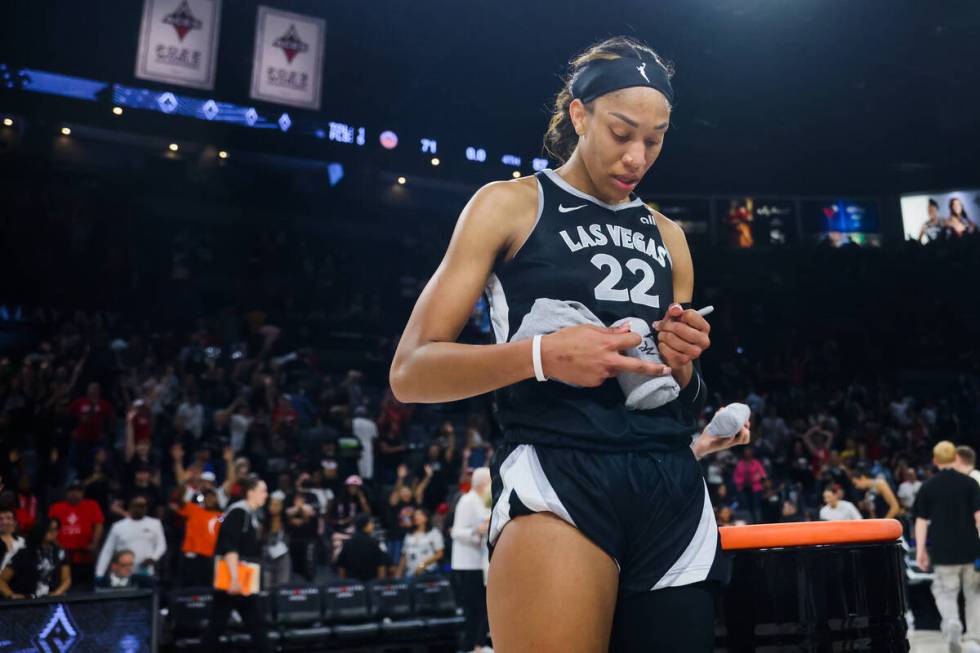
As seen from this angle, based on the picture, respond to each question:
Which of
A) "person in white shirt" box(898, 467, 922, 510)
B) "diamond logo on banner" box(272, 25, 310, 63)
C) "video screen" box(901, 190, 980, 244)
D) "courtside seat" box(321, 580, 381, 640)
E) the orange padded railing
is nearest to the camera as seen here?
the orange padded railing

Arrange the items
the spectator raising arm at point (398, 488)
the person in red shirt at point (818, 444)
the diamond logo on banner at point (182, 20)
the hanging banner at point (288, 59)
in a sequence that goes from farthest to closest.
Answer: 1. the hanging banner at point (288, 59)
2. the diamond logo on banner at point (182, 20)
3. the person in red shirt at point (818, 444)
4. the spectator raising arm at point (398, 488)

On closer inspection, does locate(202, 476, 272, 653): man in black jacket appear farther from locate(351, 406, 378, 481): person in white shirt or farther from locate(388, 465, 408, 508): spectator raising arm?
locate(351, 406, 378, 481): person in white shirt

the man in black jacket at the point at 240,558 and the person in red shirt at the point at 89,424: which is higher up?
the person in red shirt at the point at 89,424

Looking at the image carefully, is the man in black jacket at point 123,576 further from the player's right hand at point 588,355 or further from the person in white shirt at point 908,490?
the person in white shirt at point 908,490

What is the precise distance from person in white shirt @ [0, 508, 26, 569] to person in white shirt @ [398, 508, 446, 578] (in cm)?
395

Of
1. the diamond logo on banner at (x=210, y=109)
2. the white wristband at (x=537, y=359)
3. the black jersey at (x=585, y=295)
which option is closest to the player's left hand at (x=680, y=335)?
the black jersey at (x=585, y=295)

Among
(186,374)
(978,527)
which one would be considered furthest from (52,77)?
(978,527)

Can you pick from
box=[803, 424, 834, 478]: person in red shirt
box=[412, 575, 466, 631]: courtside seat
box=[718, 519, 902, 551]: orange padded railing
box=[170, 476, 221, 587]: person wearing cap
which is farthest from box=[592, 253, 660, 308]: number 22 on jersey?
box=[803, 424, 834, 478]: person in red shirt

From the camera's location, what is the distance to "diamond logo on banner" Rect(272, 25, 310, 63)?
16328 mm

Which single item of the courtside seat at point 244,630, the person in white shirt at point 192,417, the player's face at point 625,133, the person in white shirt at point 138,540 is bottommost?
the courtside seat at point 244,630

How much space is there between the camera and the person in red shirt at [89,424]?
Result: 418 inches

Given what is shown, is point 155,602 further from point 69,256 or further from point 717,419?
point 69,256

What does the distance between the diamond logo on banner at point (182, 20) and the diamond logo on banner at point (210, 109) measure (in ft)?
6.01

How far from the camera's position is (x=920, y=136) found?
22.6 m
